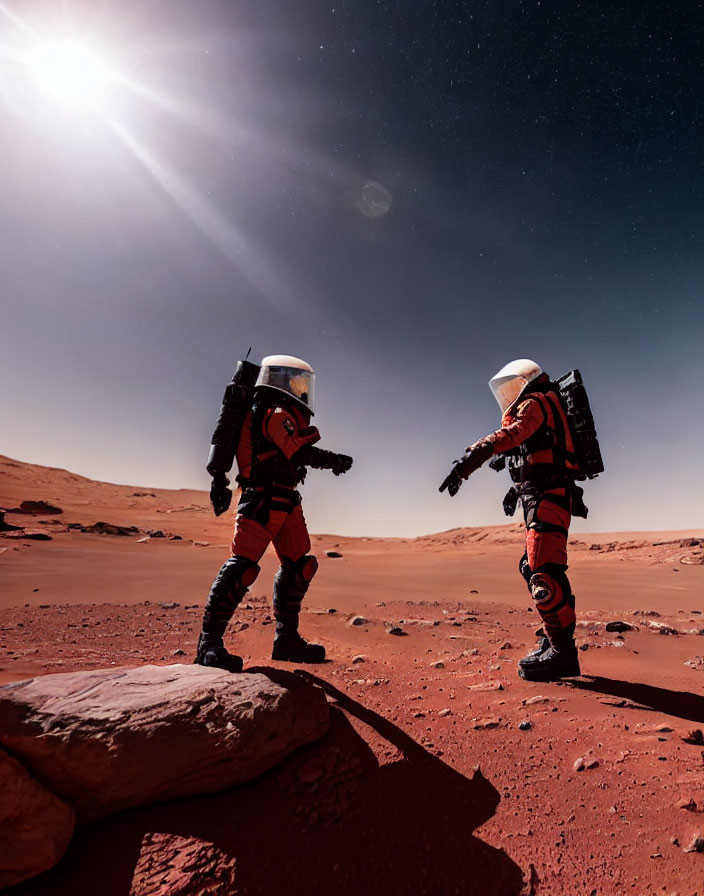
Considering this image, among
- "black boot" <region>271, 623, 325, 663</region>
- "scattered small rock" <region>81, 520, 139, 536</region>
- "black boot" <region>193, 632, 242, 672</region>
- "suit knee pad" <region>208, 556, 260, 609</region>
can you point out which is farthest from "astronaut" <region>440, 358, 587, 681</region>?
"scattered small rock" <region>81, 520, 139, 536</region>

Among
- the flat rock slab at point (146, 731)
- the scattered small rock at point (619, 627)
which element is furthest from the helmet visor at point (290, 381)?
the scattered small rock at point (619, 627)

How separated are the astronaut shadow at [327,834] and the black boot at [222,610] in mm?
1251

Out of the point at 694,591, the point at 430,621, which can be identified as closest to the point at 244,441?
the point at 430,621

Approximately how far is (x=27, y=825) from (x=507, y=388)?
4109mm

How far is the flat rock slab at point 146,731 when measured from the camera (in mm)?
1675

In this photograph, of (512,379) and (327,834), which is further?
(512,379)

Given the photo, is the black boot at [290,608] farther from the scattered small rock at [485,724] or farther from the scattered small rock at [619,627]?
the scattered small rock at [619,627]

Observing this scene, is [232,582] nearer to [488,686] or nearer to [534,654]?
[488,686]

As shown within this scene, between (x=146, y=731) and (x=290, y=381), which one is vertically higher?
(x=290, y=381)

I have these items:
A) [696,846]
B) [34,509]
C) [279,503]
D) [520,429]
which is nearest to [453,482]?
[520,429]

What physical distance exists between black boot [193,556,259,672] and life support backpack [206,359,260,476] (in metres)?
0.82

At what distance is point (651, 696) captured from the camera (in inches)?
121

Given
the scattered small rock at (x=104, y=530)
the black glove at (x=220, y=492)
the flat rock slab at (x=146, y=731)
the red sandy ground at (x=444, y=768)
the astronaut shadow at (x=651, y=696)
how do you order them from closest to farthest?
the red sandy ground at (x=444, y=768) < the flat rock slab at (x=146, y=731) < the astronaut shadow at (x=651, y=696) < the black glove at (x=220, y=492) < the scattered small rock at (x=104, y=530)

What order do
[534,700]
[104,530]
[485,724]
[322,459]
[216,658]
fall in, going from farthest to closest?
[104,530]
[322,459]
[216,658]
[534,700]
[485,724]
